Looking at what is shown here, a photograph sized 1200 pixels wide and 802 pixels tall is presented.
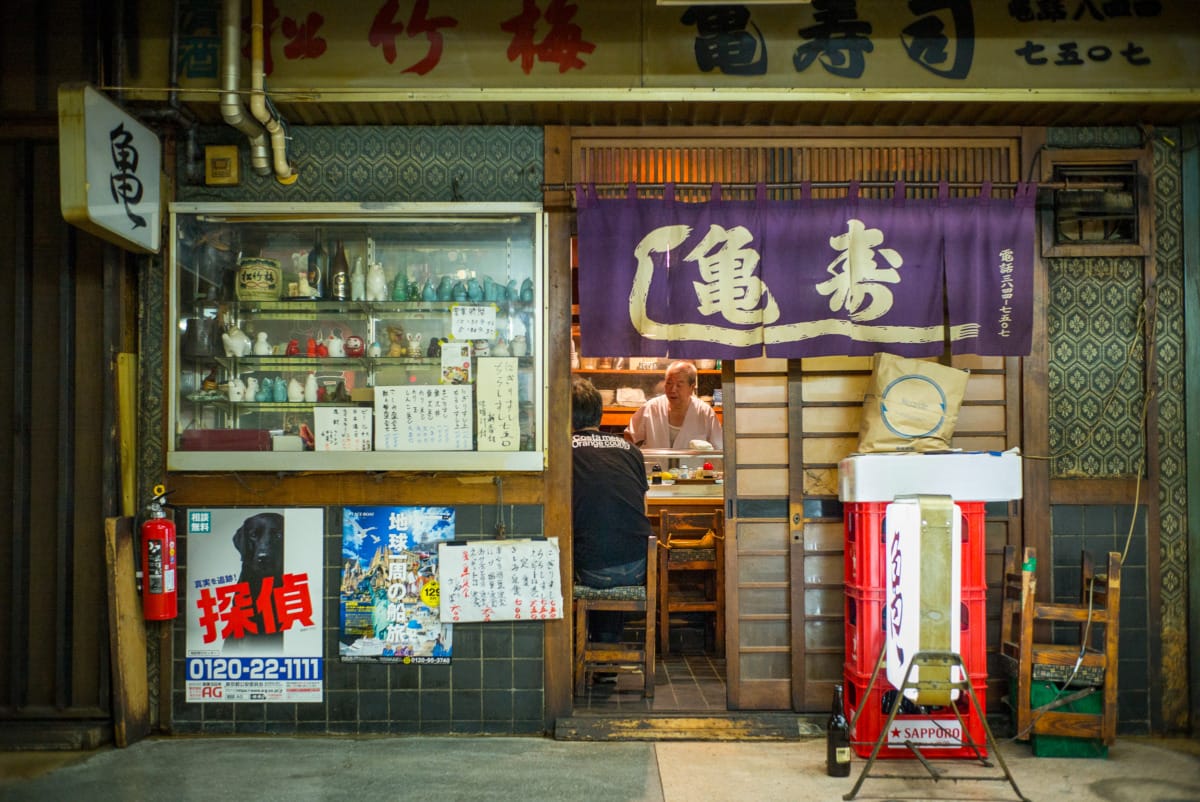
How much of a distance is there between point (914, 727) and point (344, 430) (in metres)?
4.31

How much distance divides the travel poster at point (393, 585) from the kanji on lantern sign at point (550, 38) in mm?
3187

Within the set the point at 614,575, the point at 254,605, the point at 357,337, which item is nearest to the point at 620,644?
the point at 614,575

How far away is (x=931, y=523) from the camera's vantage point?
5449 mm

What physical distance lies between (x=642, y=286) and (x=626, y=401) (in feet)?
20.8

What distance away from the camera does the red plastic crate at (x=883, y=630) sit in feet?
18.7

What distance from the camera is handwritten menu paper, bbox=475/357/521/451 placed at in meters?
6.31

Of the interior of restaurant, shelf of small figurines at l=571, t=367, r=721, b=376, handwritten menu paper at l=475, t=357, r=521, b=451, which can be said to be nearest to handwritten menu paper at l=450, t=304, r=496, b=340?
handwritten menu paper at l=475, t=357, r=521, b=451

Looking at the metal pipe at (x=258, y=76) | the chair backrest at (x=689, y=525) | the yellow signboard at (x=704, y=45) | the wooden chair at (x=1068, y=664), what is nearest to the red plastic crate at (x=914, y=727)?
the wooden chair at (x=1068, y=664)

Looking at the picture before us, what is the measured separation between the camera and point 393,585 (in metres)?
6.29

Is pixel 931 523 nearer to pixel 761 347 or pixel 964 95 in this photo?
pixel 761 347

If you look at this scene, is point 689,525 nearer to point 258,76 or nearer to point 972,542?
point 972,542

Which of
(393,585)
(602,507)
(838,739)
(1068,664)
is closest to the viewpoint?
(838,739)

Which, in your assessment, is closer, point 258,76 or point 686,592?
point 258,76

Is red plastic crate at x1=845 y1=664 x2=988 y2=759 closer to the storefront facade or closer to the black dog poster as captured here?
the storefront facade
